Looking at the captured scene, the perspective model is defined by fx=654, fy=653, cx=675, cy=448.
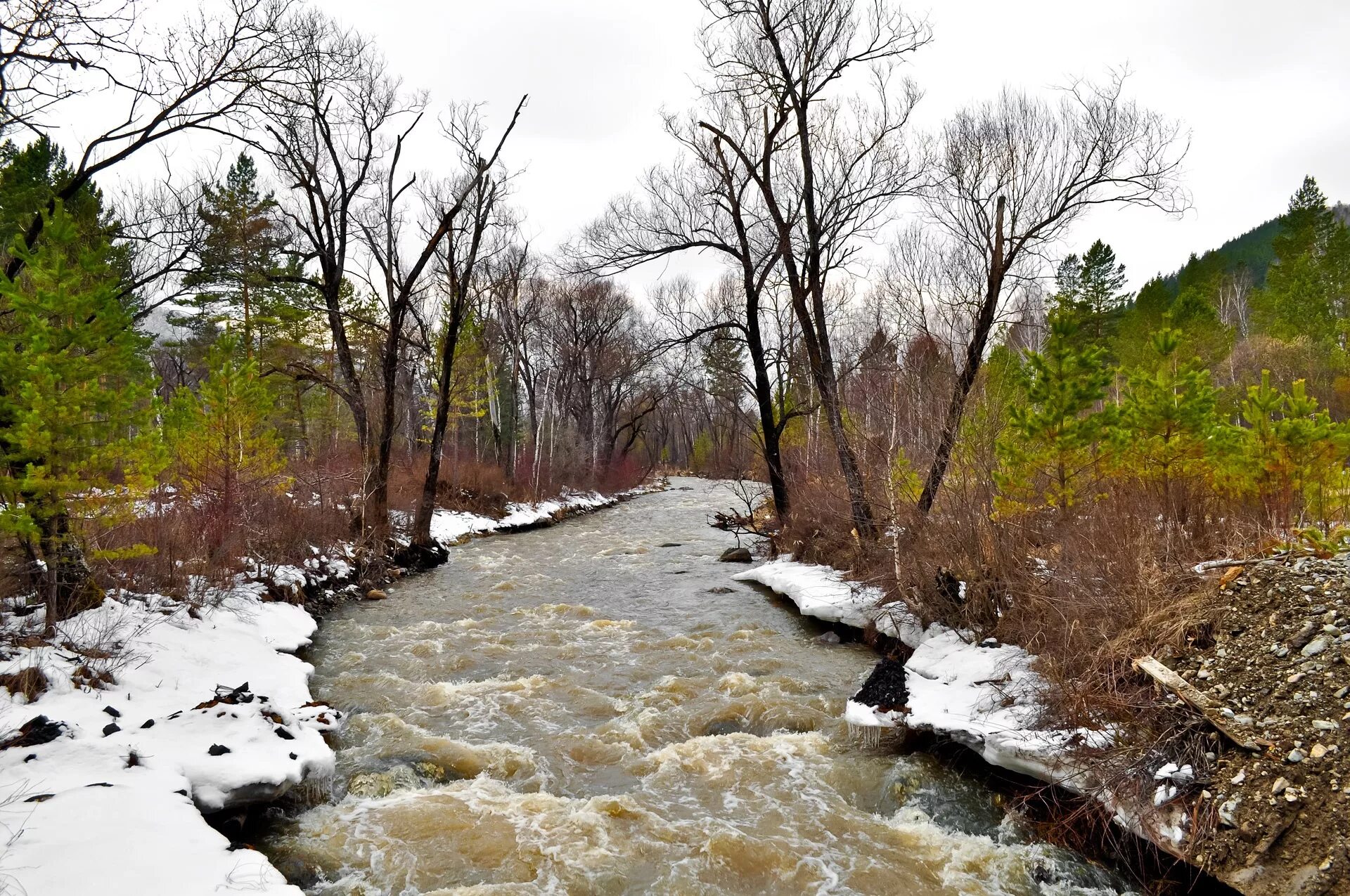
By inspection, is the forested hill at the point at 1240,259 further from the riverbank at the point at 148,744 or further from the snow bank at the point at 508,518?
the riverbank at the point at 148,744

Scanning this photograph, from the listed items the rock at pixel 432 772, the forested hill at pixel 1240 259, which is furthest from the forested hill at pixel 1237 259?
the rock at pixel 432 772

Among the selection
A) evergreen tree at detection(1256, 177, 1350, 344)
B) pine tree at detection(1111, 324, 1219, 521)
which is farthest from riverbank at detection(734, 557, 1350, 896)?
evergreen tree at detection(1256, 177, 1350, 344)

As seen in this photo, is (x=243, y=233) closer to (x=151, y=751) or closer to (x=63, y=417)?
(x=63, y=417)

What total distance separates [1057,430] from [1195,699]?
17.3 feet

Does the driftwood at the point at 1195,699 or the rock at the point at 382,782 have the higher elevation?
the driftwood at the point at 1195,699

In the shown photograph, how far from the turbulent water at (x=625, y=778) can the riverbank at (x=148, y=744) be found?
49cm

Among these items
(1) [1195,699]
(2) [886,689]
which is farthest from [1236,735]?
(2) [886,689]

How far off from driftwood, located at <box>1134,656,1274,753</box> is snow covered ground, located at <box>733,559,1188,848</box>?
21.4 inches

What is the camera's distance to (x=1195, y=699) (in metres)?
4.34

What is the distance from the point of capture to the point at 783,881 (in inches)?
165

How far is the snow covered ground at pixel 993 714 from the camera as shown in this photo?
4.19 metres

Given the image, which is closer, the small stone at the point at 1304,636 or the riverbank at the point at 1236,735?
the riverbank at the point at 1236,735

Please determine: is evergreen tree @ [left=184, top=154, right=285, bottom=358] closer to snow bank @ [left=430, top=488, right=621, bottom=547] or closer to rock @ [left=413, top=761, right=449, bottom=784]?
snow bank @ [left=430, top=488, right=621, bottom=547]

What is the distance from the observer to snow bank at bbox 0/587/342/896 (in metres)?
3.49
